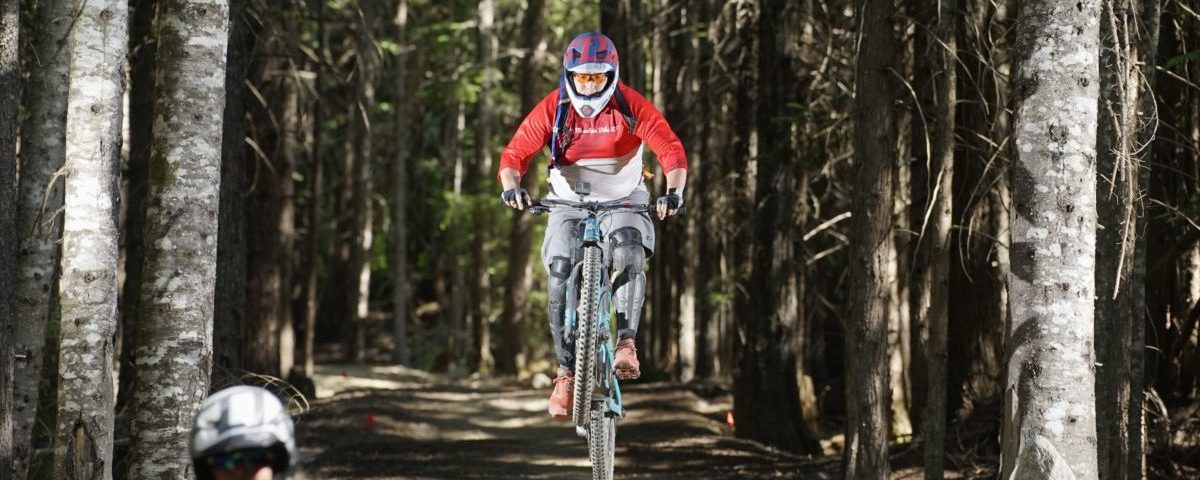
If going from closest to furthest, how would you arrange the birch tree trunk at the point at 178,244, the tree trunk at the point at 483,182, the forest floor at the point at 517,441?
the birch tree trunk at the point at 178,244
the forest floor at the point at 517,441
the tree trunk at the point at 483,182

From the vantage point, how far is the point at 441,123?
4775 centimetres

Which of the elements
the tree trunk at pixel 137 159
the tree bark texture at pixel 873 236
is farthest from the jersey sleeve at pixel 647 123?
the tree trunk at pixel 137 159

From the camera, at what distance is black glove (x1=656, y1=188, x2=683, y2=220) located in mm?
8906

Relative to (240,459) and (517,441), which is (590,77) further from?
(517,441)

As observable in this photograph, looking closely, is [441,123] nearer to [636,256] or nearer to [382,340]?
[382,340]

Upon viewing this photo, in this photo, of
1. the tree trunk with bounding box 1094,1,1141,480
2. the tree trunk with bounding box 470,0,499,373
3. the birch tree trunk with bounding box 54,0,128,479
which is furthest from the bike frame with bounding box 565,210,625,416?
the tree trunk with bounding box 470,0,499,373

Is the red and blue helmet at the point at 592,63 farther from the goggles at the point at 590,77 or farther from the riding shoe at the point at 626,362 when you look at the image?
the riding shoe at the point at 626,362

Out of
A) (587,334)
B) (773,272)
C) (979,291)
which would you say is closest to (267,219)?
(773,272)

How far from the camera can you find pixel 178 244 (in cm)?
827

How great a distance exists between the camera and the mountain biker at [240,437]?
3604mm

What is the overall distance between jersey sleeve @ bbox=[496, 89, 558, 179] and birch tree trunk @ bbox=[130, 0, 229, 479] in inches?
82.4

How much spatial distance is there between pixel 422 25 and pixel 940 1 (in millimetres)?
30450

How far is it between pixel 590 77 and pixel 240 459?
225 inches

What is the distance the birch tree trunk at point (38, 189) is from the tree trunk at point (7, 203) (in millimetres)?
1424
